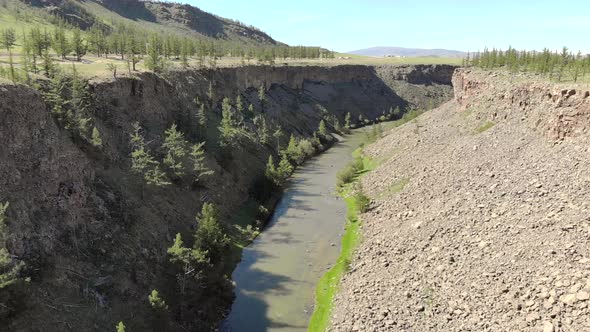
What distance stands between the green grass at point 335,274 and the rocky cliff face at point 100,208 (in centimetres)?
1081

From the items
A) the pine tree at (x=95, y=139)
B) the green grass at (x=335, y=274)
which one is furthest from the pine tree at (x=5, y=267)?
the green grass at (x=335, y=274)

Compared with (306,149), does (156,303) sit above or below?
below

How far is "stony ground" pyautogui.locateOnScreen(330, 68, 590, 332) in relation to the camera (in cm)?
3351

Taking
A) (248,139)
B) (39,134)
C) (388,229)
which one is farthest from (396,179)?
(39,134)

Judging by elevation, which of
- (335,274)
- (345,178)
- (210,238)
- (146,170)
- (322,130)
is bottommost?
(335,274)

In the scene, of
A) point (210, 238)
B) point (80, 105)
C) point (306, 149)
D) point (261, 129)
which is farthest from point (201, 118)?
point (210, 238)

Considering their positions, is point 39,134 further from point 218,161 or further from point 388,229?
point 388,229

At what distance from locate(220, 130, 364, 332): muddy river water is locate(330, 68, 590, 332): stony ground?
500cm

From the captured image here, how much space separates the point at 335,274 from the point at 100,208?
2939 centimetres

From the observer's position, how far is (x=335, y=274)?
51.8 m

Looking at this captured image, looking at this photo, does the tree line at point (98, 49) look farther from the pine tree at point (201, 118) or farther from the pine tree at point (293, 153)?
the pine tree at point (293, 153)

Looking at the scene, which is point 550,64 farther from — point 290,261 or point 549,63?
point 290,261

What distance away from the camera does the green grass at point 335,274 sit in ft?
143

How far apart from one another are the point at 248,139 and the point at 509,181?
5854 centimetres
